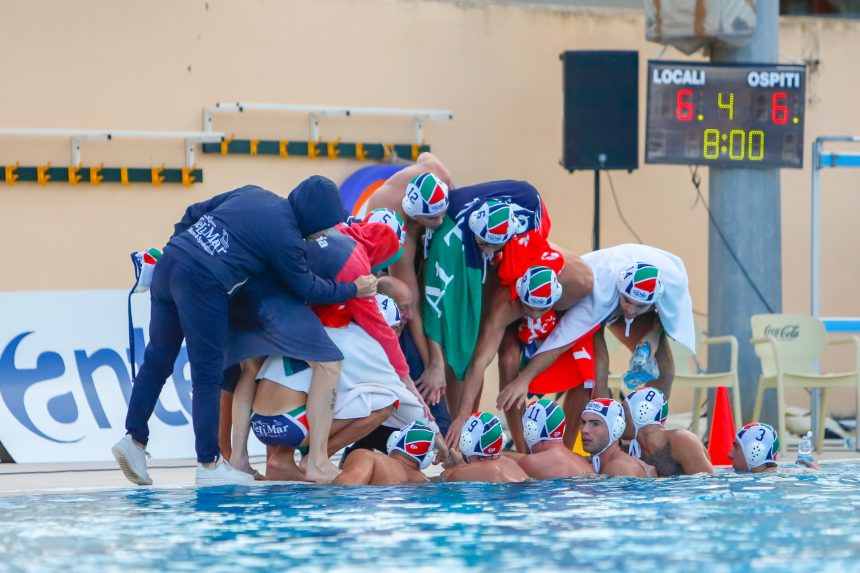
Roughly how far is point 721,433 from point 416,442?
2.84m

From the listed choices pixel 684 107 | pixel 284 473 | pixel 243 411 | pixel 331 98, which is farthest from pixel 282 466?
pixel 331 98

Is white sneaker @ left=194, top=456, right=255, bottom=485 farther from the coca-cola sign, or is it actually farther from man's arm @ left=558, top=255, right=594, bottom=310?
the coca-cola sign

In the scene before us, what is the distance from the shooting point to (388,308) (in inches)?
265

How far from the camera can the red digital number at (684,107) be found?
10055mm

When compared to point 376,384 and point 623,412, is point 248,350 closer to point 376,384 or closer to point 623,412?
point 376,384

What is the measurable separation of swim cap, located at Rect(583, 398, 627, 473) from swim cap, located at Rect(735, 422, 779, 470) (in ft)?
2.36

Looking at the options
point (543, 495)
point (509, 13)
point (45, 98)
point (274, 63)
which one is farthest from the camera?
point (509, 13)

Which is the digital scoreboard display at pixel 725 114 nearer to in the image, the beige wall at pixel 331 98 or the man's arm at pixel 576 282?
the beige wall at pixel 331 98

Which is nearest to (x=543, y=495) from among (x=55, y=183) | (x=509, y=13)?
(x=55, y=183)

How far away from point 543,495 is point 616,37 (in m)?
6.43

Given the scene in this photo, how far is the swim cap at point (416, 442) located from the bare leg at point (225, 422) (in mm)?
835

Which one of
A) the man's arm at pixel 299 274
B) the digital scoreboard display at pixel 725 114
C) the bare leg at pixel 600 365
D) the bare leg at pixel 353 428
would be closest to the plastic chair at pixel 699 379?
the digital scoreboard display at pixel 725 114

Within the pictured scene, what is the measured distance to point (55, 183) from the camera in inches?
399

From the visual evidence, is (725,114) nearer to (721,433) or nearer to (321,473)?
(721,433)
